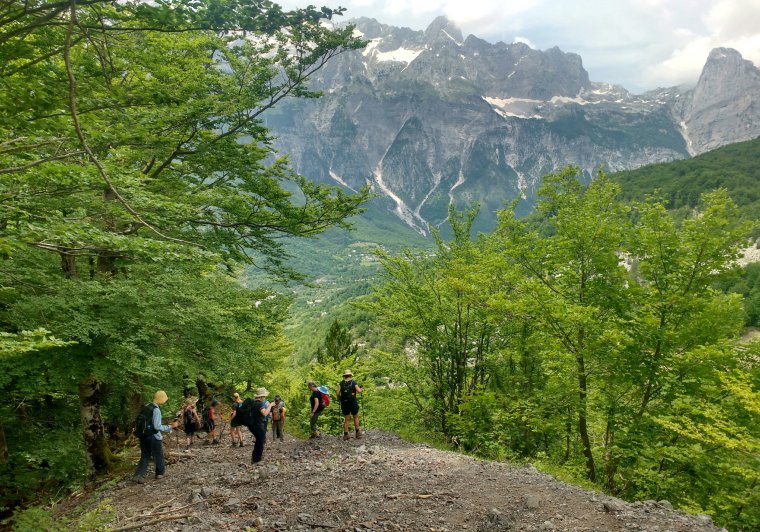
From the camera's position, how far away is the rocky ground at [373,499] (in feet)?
22.4

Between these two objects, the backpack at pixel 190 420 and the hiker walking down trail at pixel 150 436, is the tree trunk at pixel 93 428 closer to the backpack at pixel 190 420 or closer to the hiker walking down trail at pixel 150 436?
the hiker walking down trail at pixel 150 436

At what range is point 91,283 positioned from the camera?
9.09 meters

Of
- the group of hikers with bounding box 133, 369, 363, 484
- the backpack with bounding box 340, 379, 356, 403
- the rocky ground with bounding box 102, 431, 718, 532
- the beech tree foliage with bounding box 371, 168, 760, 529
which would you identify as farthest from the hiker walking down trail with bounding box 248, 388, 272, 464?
the beech tree foliage with bounding box 371, 168, 760, 529

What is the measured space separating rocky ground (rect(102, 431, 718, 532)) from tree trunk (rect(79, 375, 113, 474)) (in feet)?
4.52

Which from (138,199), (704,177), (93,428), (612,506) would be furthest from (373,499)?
(704,177)

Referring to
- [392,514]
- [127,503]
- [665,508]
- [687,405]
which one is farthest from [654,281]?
[127,503]


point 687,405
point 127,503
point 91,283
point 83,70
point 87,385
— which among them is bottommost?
point 127,503

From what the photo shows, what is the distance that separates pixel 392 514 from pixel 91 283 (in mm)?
7480

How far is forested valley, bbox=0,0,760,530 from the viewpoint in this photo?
7281 mm

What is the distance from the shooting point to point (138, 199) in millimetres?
7688

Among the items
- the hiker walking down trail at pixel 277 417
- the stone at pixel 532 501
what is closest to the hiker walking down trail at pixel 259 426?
the hiker walking down trail at pixel 277 417

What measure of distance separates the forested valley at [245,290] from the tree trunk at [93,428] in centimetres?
4

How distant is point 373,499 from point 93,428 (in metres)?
7.15

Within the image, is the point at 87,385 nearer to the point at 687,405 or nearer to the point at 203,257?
the point at 203,257
